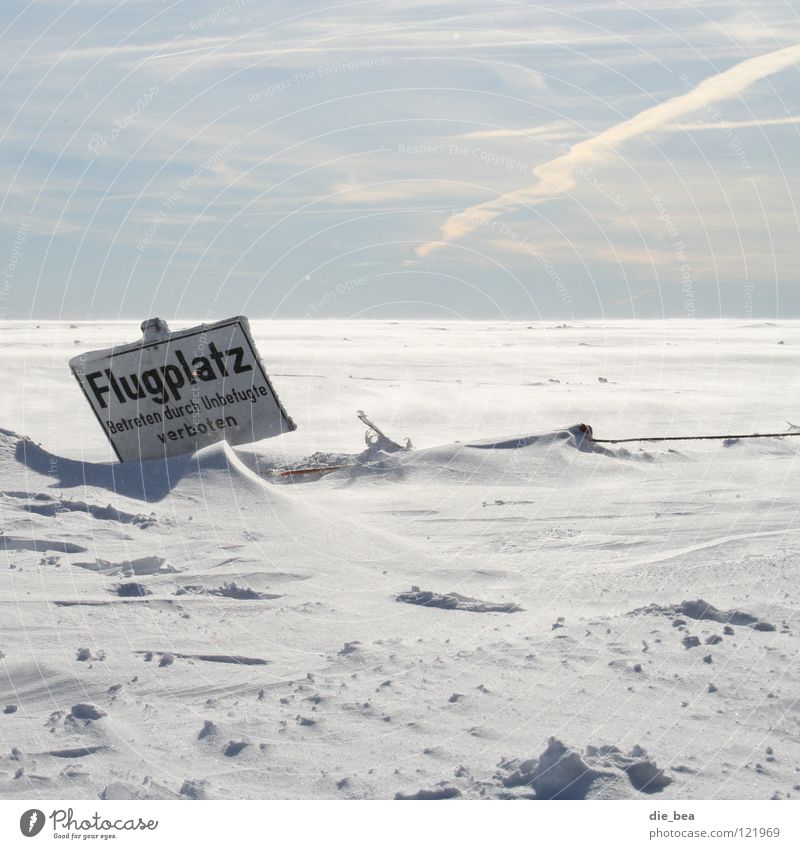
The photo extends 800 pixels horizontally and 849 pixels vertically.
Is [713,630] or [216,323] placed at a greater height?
[216,323]

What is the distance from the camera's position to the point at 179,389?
905cm

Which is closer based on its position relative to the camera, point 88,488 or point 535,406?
point 88,488

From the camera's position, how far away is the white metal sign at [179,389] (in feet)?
29.3

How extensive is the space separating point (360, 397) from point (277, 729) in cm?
1374

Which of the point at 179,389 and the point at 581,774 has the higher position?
the point at 179,389

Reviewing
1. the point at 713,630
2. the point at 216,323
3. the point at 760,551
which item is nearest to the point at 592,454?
the point at 760,551

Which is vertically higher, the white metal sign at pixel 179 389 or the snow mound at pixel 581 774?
the white metal sign at pixel 179 389

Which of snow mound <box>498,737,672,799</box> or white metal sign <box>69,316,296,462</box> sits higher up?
white metal sign <box>69,316,296,462</box>

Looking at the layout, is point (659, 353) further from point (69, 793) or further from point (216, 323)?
point (69, 793)

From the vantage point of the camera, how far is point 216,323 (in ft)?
29.0

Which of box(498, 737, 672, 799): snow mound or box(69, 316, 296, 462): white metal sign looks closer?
box(498, 737, 672, 799): snow mound

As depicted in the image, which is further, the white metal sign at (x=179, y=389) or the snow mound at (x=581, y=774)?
the white metal sign at (x=179, y=389)

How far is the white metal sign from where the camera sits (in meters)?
8.93

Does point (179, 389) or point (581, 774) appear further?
point (179, 389)
